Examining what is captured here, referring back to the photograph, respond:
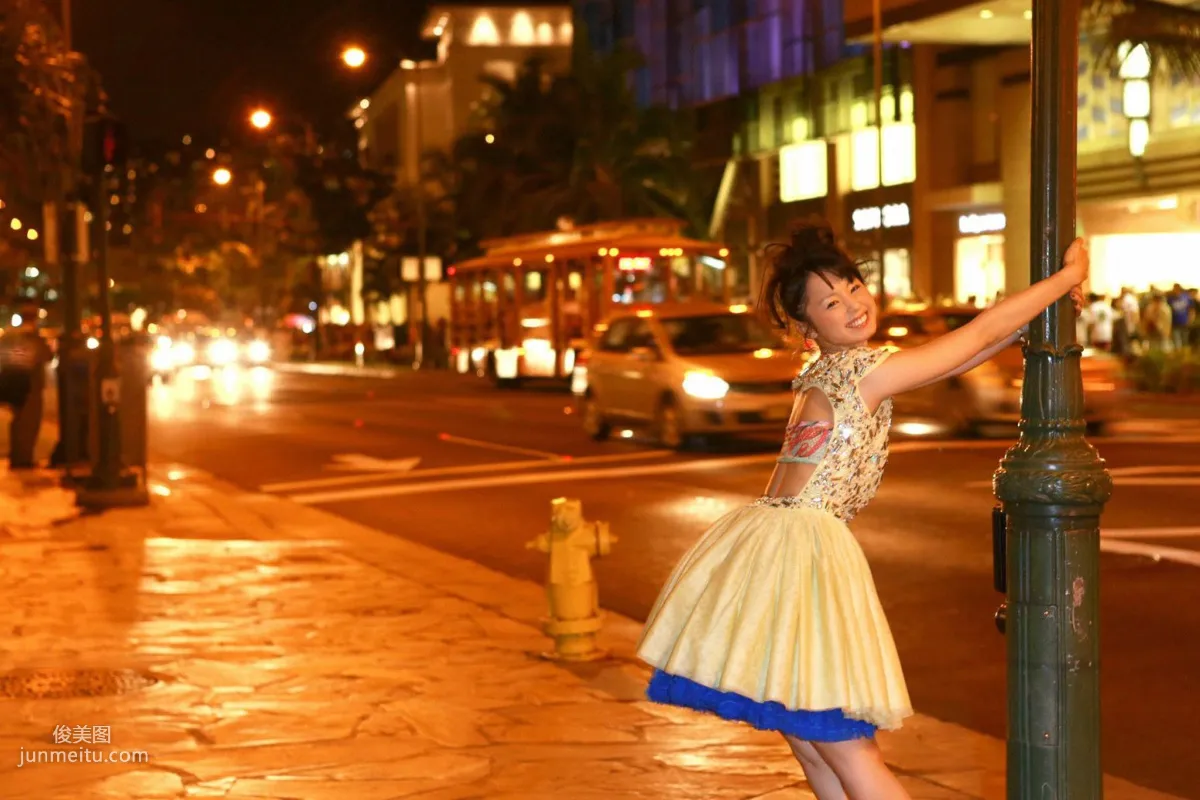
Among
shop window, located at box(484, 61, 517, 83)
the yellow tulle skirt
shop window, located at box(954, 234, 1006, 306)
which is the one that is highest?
shop window, located at box(484, 61, 517, 83)

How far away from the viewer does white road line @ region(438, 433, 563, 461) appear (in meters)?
19.5

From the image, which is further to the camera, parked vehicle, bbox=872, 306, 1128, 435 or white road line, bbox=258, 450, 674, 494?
parked vehicle, bbox=872, 306, 1128, 435

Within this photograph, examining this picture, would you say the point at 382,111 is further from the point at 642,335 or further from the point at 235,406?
the point at 642,335

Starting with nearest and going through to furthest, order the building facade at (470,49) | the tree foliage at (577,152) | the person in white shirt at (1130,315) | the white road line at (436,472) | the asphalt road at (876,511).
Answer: the asphalt road at (876,511) < the white road line at (436,472) < the person in white shirt at (1130,315) < the tree foliage at (577,152) < the building facade at (470,49)

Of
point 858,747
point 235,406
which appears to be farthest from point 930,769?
point 235,406

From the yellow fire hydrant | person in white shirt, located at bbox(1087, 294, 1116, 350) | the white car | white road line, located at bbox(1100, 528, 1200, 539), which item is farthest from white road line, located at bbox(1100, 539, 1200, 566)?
person in white shirt, located at bbox(1087, 294, 1116, 350)

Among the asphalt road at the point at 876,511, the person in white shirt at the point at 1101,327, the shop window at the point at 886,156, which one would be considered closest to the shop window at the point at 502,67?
the shop window at the point at 886,156

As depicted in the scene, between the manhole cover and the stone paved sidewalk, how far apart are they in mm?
18

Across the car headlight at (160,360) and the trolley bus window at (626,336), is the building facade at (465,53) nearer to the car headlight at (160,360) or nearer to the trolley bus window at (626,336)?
the car headlight at (160,360)

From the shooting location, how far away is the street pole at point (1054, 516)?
13.4ft

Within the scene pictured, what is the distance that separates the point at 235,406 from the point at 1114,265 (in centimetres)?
1908

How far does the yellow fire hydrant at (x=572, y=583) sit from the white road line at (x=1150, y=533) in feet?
15.2

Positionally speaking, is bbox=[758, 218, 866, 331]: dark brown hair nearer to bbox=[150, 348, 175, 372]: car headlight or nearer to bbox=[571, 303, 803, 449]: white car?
bbox=[571, 303, 803, 449]: white car

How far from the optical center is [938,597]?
32.4 feet
